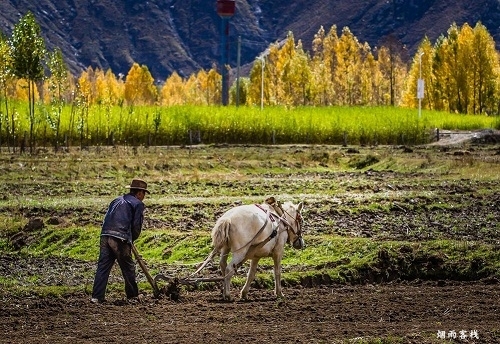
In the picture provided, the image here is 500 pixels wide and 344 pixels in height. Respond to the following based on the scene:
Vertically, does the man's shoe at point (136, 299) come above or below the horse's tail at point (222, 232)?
below

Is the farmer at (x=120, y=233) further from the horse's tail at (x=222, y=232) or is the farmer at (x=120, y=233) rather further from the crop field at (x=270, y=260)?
the horse's tail at (x=222, y=232)

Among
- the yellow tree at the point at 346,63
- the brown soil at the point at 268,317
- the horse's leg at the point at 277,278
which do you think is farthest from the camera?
the yellow tree at the point at 346,63

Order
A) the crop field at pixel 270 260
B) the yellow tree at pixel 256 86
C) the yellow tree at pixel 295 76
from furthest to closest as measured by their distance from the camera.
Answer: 1. the yellow tree at pixel 256 86
2. the yellow tree at pixel 295 76
3. the crop field at pixel 270 260

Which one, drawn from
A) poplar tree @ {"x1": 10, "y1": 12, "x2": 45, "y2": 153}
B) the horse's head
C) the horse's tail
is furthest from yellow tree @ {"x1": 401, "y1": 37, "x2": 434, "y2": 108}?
the horse's tail

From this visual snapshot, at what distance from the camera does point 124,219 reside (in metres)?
16.0

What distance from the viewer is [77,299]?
54.0ft

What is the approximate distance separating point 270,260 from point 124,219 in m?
5.74

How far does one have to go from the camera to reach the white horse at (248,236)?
16062 millimetres

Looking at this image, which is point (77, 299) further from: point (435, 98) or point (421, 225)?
point (435, 98)

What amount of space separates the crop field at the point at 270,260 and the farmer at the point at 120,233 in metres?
0.47

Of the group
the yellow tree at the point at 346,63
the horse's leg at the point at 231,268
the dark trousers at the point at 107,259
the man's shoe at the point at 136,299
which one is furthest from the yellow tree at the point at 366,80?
the dark trousers at the point at 107,259

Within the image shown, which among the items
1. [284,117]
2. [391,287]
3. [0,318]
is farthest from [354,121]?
[0,318]

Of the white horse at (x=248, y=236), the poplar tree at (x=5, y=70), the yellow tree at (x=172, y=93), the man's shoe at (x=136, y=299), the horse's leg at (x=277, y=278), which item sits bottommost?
the man's shoe at (x=136, y=299)

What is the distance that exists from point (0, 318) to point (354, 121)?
49158 millimetres
